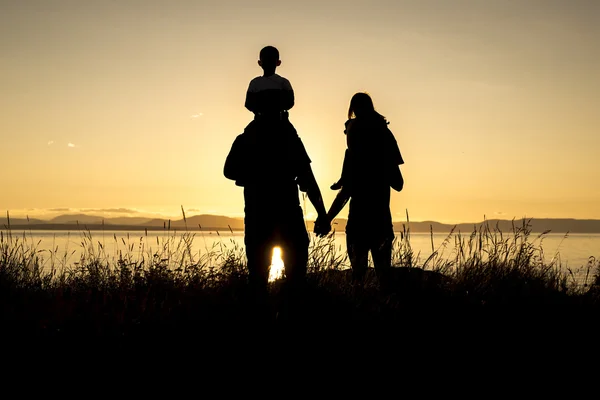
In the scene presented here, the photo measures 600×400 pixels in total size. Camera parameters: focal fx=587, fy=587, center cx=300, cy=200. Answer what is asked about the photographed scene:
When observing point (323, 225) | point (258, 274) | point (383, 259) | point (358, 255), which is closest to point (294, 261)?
point (258, 274)

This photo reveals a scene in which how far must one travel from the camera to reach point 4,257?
8539 mm

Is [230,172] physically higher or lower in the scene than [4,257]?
higher

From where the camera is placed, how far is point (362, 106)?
664 cm

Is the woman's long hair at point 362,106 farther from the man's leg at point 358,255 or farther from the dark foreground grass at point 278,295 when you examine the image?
the dark foreground grass at point 278,295

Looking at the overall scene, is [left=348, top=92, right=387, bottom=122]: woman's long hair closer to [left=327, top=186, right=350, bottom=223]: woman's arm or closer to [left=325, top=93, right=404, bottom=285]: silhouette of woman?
[left=325, top=93, right=404, bottom=285]: silhouette of woman

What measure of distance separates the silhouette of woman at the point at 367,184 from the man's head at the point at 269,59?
1726mm

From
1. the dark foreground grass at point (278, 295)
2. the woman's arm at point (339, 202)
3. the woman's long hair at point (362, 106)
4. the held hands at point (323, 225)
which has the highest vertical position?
the woman's long hair at point (362, 106)

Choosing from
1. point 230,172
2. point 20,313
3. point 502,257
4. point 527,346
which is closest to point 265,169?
point 230,172

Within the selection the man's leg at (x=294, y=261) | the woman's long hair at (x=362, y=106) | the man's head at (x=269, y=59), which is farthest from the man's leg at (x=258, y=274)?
the woman's long hair at (x=362, y=106)

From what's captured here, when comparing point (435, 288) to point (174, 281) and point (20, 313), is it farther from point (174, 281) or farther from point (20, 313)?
point (20, 313)

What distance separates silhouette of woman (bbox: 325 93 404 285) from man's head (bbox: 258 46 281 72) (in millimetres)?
1726

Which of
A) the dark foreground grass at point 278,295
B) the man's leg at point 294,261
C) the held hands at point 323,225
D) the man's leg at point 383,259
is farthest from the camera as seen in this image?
the man's leg at point 383,259

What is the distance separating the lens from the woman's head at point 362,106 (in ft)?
21.7

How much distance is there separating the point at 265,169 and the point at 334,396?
78.8 inches
